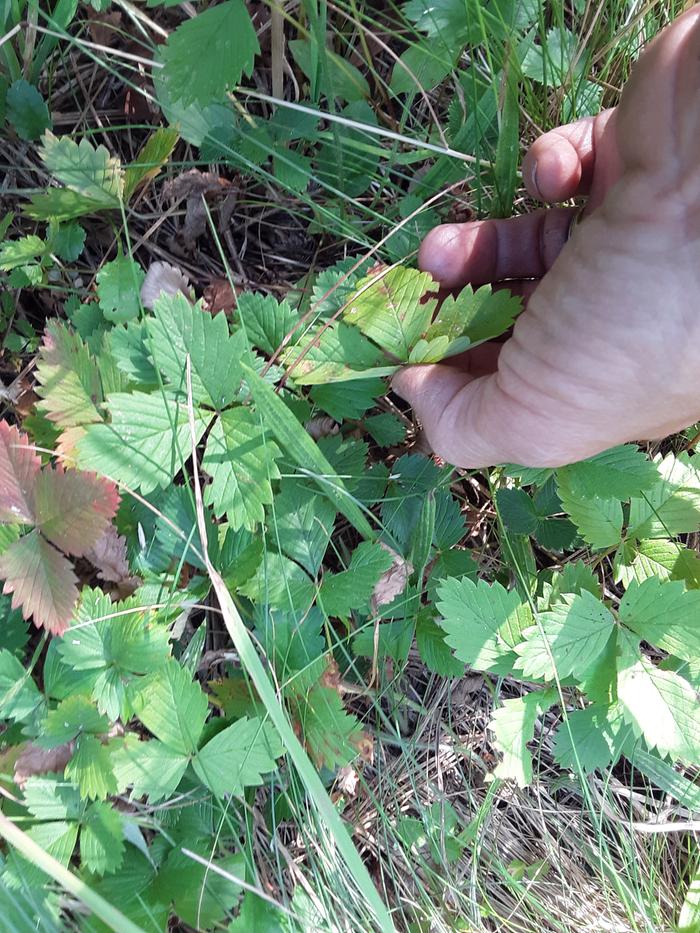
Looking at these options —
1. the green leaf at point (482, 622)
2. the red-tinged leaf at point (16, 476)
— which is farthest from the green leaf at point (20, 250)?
the green leaf at point (482, 622)

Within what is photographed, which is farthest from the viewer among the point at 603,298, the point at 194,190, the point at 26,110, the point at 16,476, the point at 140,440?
the point at 194,190

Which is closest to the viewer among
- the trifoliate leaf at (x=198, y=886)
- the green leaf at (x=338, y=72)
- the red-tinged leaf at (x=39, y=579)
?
the red-tinged leaf at (x=39, y=579)

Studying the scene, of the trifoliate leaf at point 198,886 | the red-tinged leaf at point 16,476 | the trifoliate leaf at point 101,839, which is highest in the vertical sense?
the red-tinged leaf at point 16,476

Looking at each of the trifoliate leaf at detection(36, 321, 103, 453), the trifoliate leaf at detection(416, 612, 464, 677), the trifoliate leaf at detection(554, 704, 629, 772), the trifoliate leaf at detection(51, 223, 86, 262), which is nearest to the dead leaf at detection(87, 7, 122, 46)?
the trifoliate leaf at detection(51, 223, 86, 262)

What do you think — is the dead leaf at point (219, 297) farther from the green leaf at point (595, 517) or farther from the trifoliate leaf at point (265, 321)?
the green leaf at point (595, 517)

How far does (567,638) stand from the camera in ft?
5.33

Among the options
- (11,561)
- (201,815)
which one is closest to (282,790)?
(201,815)

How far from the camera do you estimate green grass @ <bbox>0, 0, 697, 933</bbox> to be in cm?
174

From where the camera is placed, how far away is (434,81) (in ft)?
5.81

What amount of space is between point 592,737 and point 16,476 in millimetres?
1581

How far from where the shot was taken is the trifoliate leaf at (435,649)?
5.76ft

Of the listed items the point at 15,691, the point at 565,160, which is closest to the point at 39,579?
the point at 15,691

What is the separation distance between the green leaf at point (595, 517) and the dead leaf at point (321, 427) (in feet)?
2.09

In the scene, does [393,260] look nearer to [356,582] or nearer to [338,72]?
[338,72]
